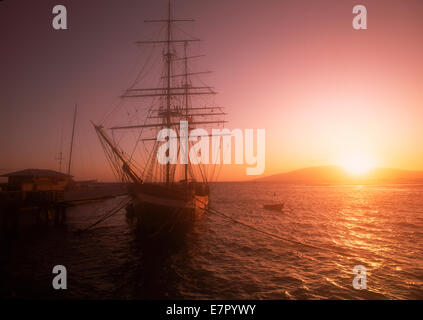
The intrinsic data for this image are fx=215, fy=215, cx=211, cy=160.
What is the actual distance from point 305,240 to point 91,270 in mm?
19350

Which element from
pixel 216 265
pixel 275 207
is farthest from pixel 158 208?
Result: pixel 275 207

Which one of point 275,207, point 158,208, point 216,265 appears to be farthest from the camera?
point 275,207

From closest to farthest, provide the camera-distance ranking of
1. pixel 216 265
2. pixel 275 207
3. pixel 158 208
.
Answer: pixel 216 265
pixel 158 208
pixel 275 207

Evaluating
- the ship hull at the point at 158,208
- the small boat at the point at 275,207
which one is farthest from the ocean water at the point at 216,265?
the small boat at the point at 275,207

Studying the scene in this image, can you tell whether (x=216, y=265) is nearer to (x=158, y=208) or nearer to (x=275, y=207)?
(x=158, y=208)

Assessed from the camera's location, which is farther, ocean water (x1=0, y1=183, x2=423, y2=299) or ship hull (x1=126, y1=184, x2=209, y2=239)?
ship hull (x1=126, y1=184, x2=209, y2=239)

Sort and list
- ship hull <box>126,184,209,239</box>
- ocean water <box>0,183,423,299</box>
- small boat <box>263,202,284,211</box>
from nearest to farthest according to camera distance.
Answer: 1. ocean water <box>0,183,423,299</box>
2. ship hull <box>126,184,209,239</box>
3. small boat <box>263,202,284,211</box>

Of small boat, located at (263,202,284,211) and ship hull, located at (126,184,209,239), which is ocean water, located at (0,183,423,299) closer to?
ship hull, located at (126,184,209,239)

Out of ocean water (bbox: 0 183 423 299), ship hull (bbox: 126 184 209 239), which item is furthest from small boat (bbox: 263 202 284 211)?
ship hull (bbox: 126 184 209 239)

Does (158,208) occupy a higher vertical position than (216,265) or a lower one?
higher
